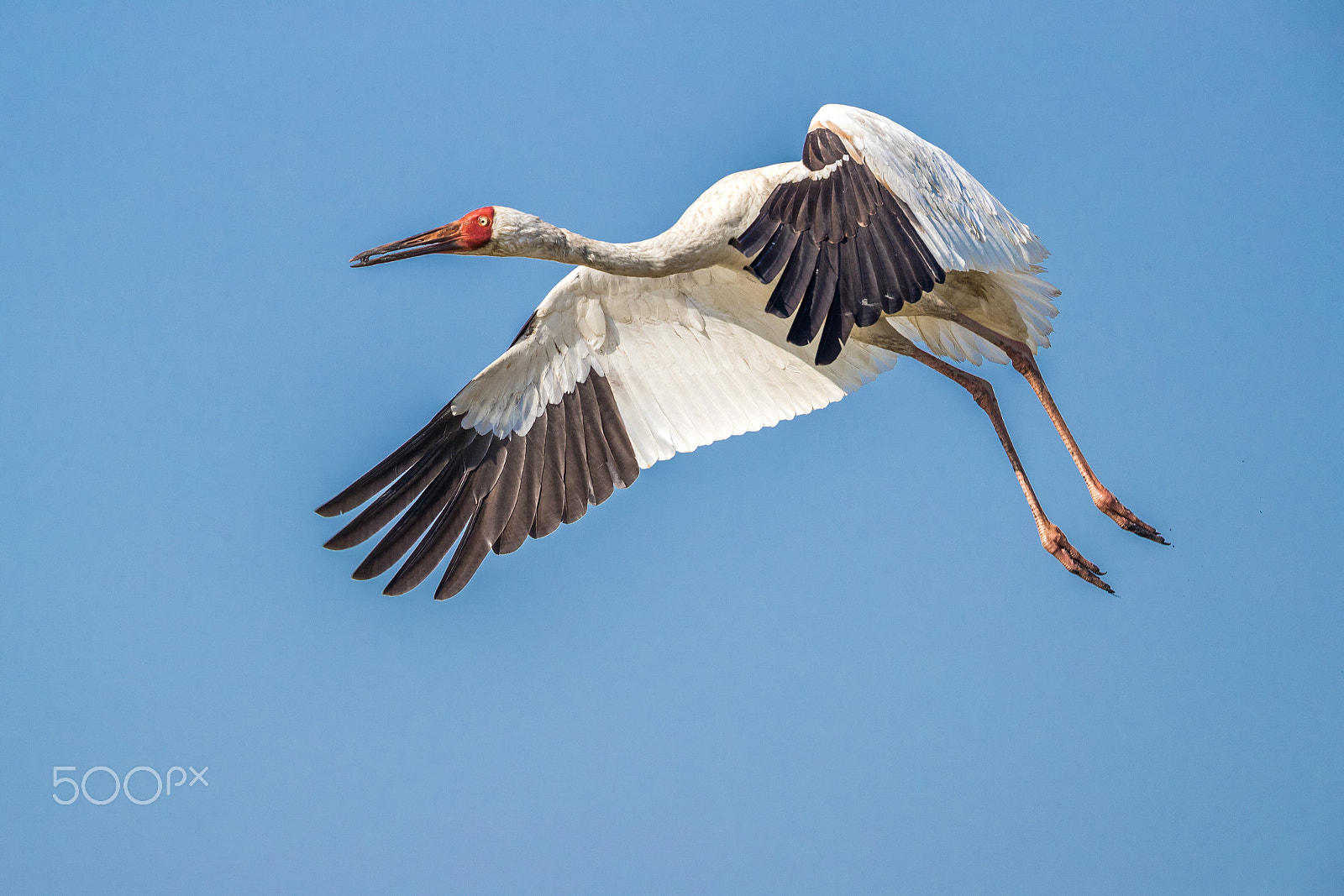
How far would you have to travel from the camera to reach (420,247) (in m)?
8.20

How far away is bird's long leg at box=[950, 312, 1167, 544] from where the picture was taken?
28.9 feet

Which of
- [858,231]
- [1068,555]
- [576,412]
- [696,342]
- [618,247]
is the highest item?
[618,247]

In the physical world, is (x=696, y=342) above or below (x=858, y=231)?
below

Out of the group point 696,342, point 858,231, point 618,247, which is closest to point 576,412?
point 696,342

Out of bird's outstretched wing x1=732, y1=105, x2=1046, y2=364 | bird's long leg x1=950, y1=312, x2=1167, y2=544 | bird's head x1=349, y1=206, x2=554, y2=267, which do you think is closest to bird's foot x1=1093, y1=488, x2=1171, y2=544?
bird's long leg x1=950, y1=312, x2=1167, y2=544

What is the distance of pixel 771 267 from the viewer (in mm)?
7035

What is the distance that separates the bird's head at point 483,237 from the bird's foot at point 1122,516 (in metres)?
4.22

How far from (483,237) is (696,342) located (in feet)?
6.75

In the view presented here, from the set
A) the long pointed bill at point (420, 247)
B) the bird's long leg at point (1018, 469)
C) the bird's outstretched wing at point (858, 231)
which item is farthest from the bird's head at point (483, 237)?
the bird's long leg at point (1018, 469)

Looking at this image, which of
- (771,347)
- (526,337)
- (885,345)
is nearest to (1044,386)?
(885,345)

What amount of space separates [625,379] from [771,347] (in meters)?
1.14

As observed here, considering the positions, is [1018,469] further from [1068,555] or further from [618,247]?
[618,247]

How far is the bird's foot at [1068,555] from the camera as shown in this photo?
8.94 metres

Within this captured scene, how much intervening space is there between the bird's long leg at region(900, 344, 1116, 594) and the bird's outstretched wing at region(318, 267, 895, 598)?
1071mm
